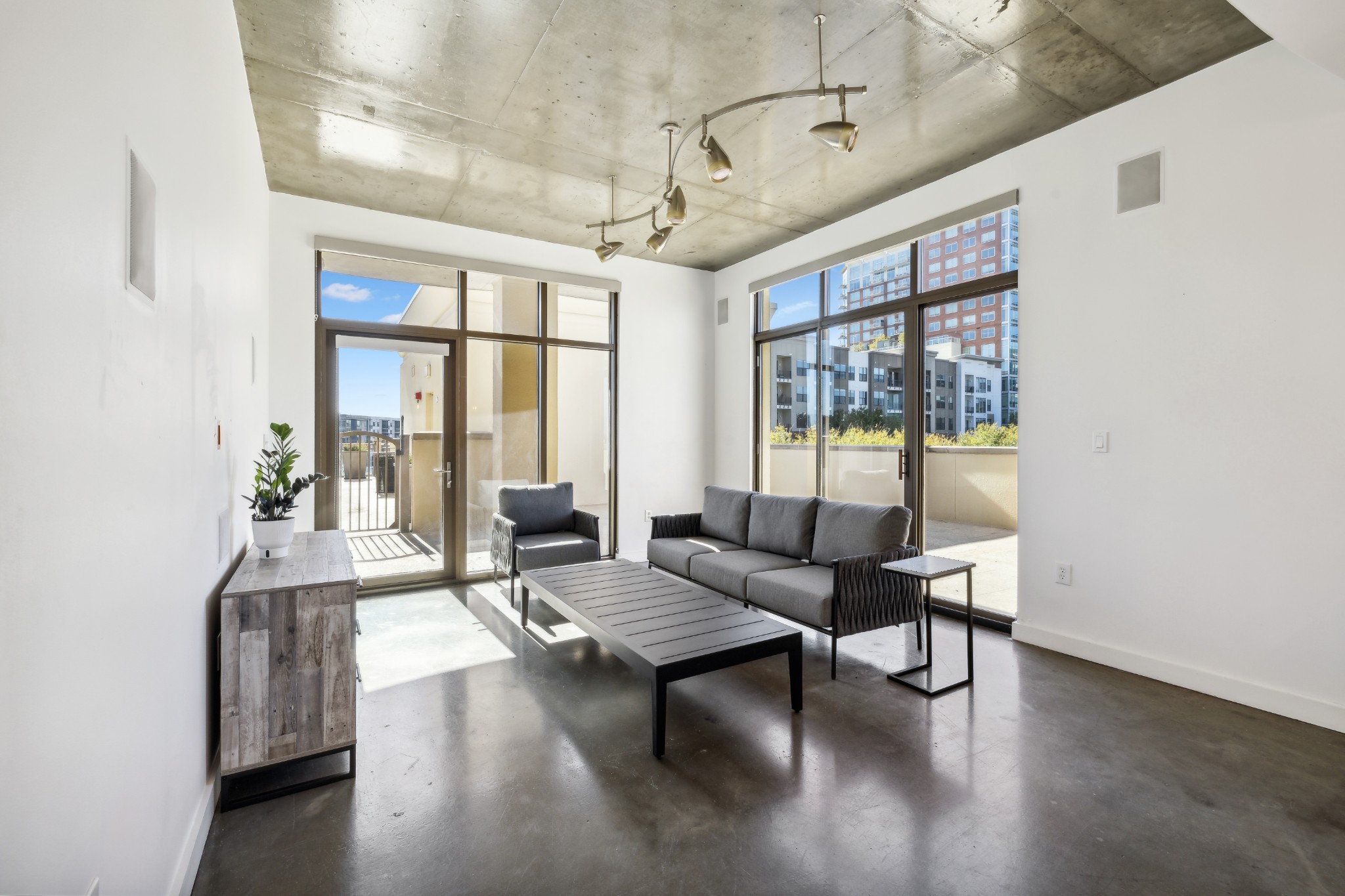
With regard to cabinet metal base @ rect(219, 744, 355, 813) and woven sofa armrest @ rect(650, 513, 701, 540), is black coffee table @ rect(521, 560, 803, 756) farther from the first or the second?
woven sofa armrest @ rect(650, 513, 701, 540)

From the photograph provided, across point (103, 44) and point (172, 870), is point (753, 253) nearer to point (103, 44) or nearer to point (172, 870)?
point (103, 44)

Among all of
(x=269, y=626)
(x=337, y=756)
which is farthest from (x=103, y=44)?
(x=337, y=756)

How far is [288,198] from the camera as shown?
4.77m

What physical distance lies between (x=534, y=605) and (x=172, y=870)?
3.16 meters

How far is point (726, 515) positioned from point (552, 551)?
1.46 meters

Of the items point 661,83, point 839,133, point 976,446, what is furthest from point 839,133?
point 976,446

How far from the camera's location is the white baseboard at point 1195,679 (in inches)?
111

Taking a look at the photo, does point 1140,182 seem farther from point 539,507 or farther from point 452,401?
point 452,401

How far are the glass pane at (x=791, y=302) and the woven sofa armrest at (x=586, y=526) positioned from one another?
274 cm

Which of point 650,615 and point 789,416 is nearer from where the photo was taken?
point 650,615

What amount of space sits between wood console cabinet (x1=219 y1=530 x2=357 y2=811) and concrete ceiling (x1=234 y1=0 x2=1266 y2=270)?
2.56 m

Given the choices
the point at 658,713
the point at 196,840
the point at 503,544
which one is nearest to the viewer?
the point at 196,840

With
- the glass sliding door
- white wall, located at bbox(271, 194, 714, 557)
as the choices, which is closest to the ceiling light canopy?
white wall, located at bbox(271, 194, 714, 557)

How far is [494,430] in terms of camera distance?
576 cm
